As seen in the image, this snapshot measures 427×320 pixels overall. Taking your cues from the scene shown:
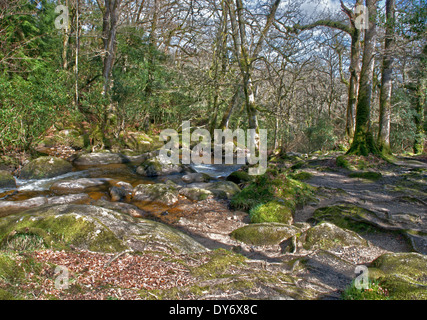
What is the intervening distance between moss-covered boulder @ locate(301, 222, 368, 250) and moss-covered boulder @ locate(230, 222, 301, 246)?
0.36 metres

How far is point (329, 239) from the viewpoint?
475 centimetres

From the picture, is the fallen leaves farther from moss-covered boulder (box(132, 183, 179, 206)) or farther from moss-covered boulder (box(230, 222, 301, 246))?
moss-covered boulder (box(132, 183, 179, 206))

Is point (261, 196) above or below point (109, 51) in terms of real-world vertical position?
below

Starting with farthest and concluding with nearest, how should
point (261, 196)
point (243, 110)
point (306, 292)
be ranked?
point (243, 110)
point (261, 196)
point (306, 292)

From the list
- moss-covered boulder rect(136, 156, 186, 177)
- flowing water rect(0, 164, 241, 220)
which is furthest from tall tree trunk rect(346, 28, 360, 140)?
moss-covered boulder rect(136, 156, 186, 177)

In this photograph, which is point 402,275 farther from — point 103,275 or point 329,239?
point 103,275

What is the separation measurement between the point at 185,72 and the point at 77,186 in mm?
10382

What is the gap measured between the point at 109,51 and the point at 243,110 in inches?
396

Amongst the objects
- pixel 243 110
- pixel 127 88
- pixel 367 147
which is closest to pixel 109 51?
pixel 127 88

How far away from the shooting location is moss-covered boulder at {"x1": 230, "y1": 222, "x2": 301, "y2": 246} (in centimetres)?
506

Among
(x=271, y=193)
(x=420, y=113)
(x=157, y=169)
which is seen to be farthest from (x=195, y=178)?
(x=420, y=113)

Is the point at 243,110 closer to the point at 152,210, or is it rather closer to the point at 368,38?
the point at 368,38

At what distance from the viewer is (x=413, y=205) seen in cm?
640

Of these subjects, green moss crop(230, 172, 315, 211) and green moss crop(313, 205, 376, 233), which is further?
green moss crop(230, 172, 315, 211)
